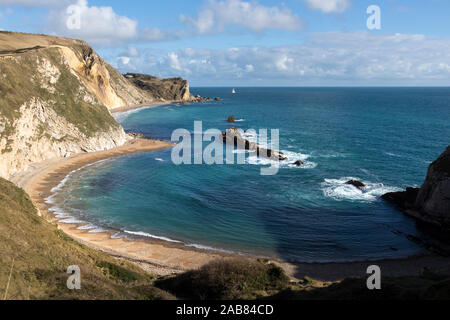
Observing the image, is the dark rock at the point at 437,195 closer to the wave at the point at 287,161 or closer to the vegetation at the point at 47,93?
the wave at the point at 287,161

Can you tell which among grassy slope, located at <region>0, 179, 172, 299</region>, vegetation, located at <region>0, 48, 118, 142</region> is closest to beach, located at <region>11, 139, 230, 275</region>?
grassy slope, located at <region>0, 179, 172, 299</region>

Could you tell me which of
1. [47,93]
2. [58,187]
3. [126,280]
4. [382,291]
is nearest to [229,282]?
[126,280]

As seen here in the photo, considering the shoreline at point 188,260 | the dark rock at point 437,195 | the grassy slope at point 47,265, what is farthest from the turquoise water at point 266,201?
the grassy slope at point 47,265

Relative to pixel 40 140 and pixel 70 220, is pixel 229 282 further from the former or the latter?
pixel 40 140

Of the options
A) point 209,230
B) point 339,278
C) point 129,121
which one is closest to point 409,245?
point 339,278

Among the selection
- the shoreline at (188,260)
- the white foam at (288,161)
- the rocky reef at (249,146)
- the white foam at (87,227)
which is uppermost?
the rocky reef at (249,146)

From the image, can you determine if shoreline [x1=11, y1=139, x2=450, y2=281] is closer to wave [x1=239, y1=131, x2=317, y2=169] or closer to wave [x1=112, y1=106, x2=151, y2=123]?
wave [x1=239, y1=131, x2=317, y2=169]
